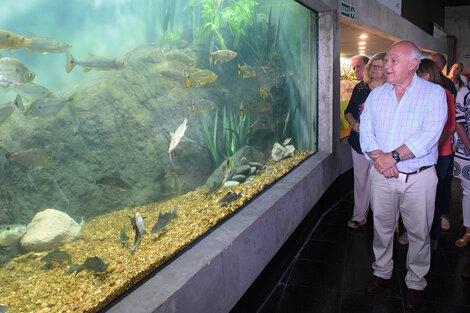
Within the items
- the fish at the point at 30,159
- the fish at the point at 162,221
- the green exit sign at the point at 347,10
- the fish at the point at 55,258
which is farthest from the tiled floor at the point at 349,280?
the green exit sign at the point at 347,10

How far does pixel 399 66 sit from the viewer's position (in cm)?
260

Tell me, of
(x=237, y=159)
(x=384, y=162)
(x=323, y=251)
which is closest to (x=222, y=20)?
(x=237, y=159)

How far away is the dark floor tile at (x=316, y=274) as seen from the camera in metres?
3.21

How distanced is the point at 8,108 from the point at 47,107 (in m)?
0.22

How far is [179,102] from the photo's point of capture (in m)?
2.98

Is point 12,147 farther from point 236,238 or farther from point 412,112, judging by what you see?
point 412,112

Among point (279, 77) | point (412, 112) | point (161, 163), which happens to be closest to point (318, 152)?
point (279, 77)

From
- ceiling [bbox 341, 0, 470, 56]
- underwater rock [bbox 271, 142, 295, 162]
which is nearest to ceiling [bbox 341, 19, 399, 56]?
ceiling [bbox 341, 0, 470, 56]

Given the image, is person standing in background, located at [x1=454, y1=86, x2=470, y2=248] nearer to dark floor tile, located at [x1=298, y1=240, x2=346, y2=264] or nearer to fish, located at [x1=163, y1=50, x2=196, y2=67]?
dark floor tile, located at [x1=298, y1=240, x2=346, y2=264]

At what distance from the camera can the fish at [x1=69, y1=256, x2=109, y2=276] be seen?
6.28 ft

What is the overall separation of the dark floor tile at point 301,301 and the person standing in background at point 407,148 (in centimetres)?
61

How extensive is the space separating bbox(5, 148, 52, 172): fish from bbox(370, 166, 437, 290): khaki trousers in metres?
2.41

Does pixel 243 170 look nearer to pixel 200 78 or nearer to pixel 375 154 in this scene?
pixel 200 78

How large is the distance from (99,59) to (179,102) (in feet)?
3.01
